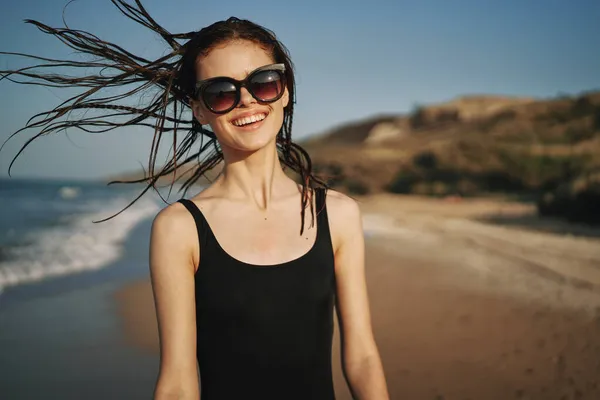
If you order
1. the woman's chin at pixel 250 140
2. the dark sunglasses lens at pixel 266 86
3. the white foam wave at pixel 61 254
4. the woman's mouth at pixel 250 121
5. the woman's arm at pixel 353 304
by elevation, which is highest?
the dark sunglasses lens at pixel 266 86

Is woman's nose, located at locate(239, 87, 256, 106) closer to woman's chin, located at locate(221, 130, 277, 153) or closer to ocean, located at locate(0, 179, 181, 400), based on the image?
woman's chin, located at locate(221, 130, 277, 153)

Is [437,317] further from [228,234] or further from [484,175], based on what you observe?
[484,175]

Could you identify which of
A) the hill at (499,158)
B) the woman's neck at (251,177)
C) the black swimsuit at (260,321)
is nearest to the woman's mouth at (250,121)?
the woman's neck at (251,177)

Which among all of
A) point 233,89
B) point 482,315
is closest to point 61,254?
point 482,315

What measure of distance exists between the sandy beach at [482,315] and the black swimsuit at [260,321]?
2.71 meters

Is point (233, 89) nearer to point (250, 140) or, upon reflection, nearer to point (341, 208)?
point (250, 140)

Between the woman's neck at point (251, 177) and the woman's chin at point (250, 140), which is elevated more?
the woman's chin at point (250, 140)

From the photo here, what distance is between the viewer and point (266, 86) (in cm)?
174

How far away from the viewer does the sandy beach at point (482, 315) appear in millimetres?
4402

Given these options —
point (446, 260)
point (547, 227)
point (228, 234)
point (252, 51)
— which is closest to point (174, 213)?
point (228, 234)

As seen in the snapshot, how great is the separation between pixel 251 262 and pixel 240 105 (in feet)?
1.72

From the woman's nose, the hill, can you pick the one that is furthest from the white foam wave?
the hill

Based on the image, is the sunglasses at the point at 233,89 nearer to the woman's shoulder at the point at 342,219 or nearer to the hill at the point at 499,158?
the woman's shoulder at the point at 342,219

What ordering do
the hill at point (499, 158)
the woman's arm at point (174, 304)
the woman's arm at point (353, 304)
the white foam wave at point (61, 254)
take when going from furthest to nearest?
the hill at point (499, 158) → the white foam wave at point (61, 254) → the woman's arm at point (353, 304) → the woman's arm at point (174, 304)
